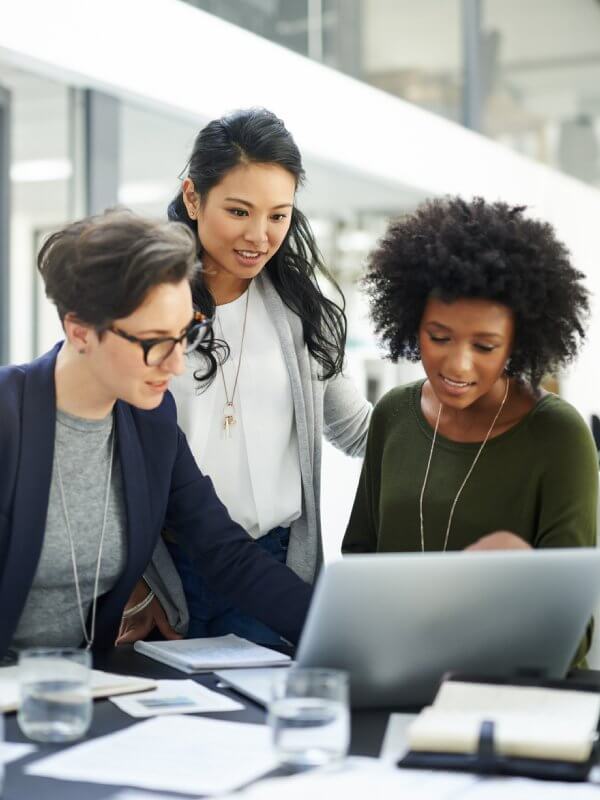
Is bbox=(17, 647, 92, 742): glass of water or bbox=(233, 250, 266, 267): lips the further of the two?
bbox=(233, 250, 266, 267): lips

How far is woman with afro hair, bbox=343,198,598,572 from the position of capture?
1964 millimetres

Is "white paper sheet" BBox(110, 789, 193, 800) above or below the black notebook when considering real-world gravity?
below

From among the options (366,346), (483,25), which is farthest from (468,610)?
(483,25)

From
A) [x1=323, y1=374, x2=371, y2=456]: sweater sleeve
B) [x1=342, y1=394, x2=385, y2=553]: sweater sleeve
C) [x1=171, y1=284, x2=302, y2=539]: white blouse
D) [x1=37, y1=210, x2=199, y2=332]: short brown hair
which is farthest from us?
[x1=323, y1=374, x2=371, y2=456]: sweater sleeve

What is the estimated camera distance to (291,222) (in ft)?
8.29

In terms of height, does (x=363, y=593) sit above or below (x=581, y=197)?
below

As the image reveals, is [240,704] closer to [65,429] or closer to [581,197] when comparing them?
[65,429]

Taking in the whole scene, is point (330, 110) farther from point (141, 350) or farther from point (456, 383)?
point (141, 350)

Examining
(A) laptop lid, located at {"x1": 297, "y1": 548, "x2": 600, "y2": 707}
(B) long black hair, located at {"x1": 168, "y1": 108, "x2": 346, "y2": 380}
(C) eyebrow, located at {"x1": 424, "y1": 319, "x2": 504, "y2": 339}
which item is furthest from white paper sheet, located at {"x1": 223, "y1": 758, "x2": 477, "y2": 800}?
(B) long black hair, located at {"x1": 168, "y1": 108, "x2": 346, "y2": 380}

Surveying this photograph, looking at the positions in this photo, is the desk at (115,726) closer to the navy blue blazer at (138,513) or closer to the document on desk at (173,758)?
the document on desk at (173,758)

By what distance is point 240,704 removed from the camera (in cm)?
163

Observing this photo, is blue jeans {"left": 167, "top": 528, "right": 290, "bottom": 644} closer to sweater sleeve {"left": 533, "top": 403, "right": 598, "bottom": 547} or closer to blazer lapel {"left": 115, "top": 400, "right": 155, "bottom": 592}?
blazer lapel {"left": 115, "top": 400, "right": 155, "bottom": 592}

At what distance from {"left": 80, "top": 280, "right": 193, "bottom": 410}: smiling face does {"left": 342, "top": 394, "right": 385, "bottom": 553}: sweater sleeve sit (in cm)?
55

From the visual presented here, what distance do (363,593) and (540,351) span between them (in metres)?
0.78
